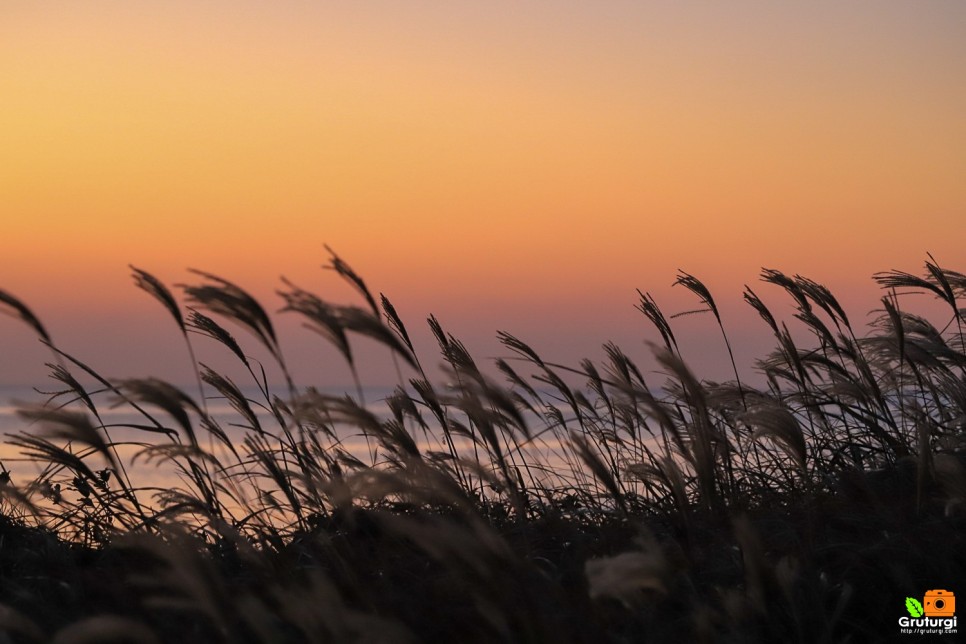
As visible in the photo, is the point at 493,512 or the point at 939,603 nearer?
the point at 939,603

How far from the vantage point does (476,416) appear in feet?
8.07

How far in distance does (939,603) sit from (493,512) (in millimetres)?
1625

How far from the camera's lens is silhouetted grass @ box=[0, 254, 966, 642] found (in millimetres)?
1860

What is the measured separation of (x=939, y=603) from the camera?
8.33 ft

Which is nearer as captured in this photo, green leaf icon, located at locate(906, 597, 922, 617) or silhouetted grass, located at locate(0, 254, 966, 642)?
silhouetted grass, located at locate(0, 254, 966, 642)

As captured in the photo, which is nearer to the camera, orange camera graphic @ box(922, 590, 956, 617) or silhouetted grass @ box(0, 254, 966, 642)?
silhouetted grass @ box(0, 254, 966, 642)

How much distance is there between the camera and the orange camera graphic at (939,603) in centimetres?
251

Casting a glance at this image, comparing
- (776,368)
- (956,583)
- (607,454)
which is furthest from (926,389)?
(956,583)

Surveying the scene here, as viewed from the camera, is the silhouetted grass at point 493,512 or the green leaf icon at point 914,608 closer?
the silhouetted grass at point 493,512
